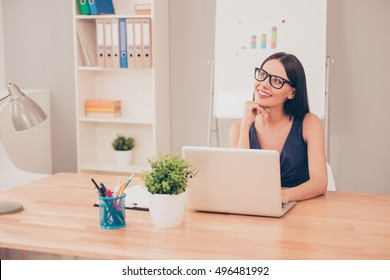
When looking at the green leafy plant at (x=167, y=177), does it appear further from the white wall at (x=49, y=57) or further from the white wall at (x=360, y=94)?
the white wall at (x=49, y=57)

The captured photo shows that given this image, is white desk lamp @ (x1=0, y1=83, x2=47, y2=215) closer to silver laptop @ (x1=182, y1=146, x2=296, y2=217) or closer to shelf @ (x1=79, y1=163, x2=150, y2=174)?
silver laptop @ (x1=182, y1=146, x2=296, y2=217)

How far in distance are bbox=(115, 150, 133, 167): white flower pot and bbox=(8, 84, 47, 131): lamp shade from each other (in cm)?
239

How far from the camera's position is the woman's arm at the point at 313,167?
6.85ft

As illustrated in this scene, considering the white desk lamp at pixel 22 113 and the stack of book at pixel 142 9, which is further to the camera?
the stack of book at pixel 142 9

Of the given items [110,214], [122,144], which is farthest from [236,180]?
[122,144]

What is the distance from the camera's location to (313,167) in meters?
2.21

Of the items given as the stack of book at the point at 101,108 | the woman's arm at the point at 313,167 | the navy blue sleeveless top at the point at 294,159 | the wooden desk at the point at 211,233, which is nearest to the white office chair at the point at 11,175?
the stack of book at the point at 101,108

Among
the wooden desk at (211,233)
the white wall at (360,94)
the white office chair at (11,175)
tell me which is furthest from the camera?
the white wall at (360,94)

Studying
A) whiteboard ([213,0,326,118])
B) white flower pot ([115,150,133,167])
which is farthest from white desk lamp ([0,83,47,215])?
white flower pot ([115,150,133,167])

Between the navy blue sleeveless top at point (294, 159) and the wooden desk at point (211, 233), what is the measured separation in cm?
24

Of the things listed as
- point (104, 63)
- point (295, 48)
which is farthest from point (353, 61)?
point (104, 63)

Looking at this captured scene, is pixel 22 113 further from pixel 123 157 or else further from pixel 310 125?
pixel 123 157

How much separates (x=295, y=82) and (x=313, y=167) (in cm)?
35
